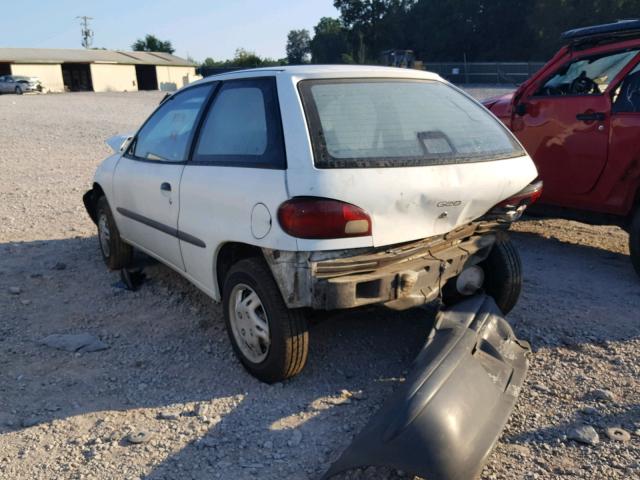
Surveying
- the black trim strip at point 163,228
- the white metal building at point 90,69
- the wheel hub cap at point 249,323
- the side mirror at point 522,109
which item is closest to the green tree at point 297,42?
the white metal building at point 90,69

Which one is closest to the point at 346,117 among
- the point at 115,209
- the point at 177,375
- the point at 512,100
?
the point at 177,375

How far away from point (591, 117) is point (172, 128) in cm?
355

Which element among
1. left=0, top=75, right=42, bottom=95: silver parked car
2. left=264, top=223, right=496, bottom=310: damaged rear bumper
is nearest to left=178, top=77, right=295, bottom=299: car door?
left=264, top=223, right=496, bottom=310: damaged rear bumper

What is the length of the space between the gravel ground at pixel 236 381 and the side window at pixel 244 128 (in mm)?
1170

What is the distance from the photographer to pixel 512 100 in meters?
6.07

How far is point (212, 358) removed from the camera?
151 inches

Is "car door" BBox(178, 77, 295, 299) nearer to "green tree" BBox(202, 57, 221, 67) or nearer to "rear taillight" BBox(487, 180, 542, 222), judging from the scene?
"rear taillight" BBox(487, 180, 542, 222)

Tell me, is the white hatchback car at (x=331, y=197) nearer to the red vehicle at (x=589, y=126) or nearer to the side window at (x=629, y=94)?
the red vehicle at (x=589, y=126)

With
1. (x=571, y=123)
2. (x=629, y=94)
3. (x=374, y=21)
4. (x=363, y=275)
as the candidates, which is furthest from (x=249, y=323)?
(x=374, y=21)

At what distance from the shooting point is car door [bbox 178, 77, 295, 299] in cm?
313

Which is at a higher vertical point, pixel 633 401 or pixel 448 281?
pixel 448 281

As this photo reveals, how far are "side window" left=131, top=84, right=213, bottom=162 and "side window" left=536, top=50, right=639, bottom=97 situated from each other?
349cm

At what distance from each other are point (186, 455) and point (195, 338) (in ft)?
4.33

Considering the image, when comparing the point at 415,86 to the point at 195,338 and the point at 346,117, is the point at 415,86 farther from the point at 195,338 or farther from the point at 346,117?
the point at 195,338
